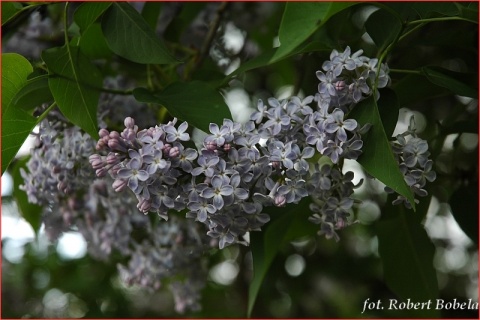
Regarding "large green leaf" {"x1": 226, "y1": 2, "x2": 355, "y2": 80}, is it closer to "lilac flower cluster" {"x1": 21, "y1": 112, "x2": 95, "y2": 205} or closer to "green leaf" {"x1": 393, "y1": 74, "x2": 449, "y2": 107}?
"green leaf" {"x1": 393, "y1": 74, "x2": 449, "y2": 107}

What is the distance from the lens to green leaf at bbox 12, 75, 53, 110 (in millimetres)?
1147

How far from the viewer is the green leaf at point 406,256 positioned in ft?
4.56

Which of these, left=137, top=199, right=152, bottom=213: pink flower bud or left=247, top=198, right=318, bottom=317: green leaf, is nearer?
left=137, top=199, right=152, bottom=213: pink flower bud

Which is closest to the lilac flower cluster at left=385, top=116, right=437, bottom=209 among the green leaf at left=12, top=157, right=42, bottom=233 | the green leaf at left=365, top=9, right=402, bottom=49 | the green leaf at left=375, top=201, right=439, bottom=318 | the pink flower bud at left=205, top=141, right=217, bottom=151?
Result: the green leaf at left=365, top=9, right=402, bottom=49

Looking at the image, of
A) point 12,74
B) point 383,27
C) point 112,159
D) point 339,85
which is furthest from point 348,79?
point 12,74

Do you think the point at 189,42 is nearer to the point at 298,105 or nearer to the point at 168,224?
the point at 168,224

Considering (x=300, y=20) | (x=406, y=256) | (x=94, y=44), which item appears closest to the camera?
(x=300, y=20)

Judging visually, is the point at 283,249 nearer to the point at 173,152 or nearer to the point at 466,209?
the point at 466,209

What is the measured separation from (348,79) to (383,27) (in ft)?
0.47

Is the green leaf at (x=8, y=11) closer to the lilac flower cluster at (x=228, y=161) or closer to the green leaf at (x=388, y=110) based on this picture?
the lilac flower cluster at (x=228, y=161)

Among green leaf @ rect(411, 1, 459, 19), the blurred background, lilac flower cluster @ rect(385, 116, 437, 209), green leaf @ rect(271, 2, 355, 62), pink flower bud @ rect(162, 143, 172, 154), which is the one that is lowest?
the blurred background

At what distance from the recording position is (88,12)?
114 centimetres

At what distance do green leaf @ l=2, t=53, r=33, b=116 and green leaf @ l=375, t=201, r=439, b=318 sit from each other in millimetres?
734

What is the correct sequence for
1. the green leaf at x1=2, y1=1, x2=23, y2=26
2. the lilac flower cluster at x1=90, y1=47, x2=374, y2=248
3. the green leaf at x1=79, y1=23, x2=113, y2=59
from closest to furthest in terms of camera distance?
the lilac flower cluster at x1=90, y1=47, x2=374, y2=248 < the green leaf at x1=2, y1=1, x2=23, y2=26 < the green leaf at x1=79, y1=23, x2=113, y2=59
